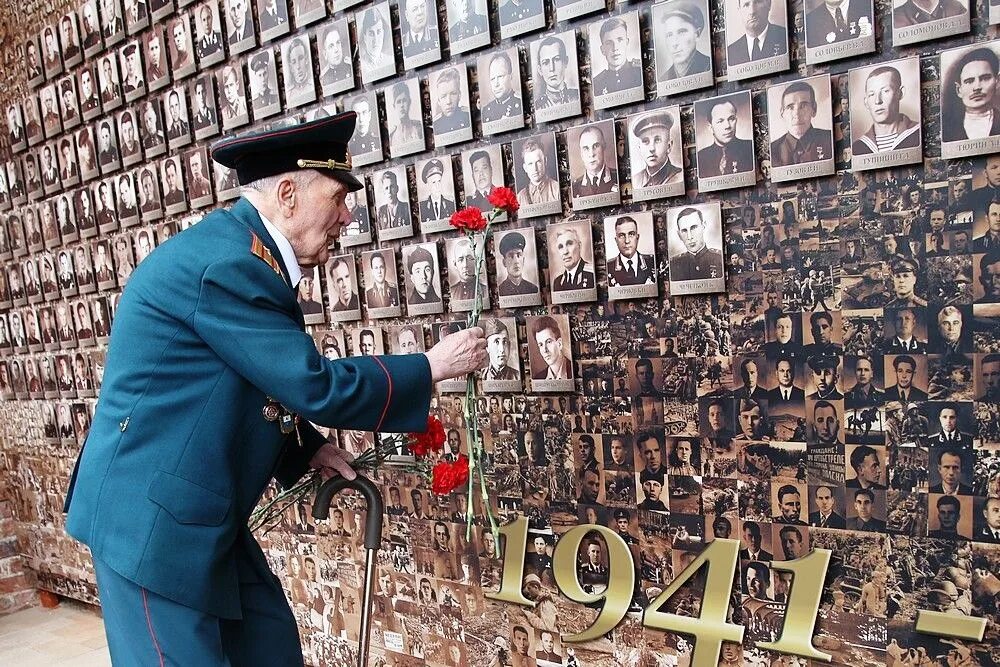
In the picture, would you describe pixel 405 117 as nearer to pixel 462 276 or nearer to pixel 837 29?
pixel 462 276

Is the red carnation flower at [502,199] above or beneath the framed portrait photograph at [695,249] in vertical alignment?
above

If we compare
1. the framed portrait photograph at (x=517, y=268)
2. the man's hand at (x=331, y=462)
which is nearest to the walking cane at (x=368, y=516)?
the man's hand at (x=331, y=462)

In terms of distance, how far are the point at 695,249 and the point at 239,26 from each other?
2.06 m

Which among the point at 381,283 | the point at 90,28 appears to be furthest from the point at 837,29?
the point at 90,28

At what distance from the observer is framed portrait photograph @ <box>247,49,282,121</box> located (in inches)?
119

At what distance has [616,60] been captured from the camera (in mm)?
2107

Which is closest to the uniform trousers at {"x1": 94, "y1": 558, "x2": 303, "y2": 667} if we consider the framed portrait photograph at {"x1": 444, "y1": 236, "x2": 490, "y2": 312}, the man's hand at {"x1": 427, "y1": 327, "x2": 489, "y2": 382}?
the man's hand at {"x1": 427, "y1": 327, "x2": 489, "y2": 382}

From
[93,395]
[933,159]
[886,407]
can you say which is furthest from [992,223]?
[93,395]

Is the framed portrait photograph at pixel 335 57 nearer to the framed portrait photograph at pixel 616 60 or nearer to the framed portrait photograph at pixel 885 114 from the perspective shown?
the framed portrait photograph at pixel 616 60

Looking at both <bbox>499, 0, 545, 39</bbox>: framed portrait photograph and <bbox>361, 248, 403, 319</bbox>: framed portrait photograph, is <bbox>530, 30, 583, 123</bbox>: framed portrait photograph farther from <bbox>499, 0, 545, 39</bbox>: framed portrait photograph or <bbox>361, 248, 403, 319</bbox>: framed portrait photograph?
<bbox>361, 248, 403, 319</bbox>: framed portrait photograph

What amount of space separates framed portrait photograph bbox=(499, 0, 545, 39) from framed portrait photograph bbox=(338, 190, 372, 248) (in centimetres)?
79

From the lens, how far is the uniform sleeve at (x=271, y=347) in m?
1.68

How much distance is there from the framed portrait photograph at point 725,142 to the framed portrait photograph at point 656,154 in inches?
2.2

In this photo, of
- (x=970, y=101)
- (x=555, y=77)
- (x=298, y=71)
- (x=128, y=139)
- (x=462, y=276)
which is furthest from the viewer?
(x=128, y=139)
